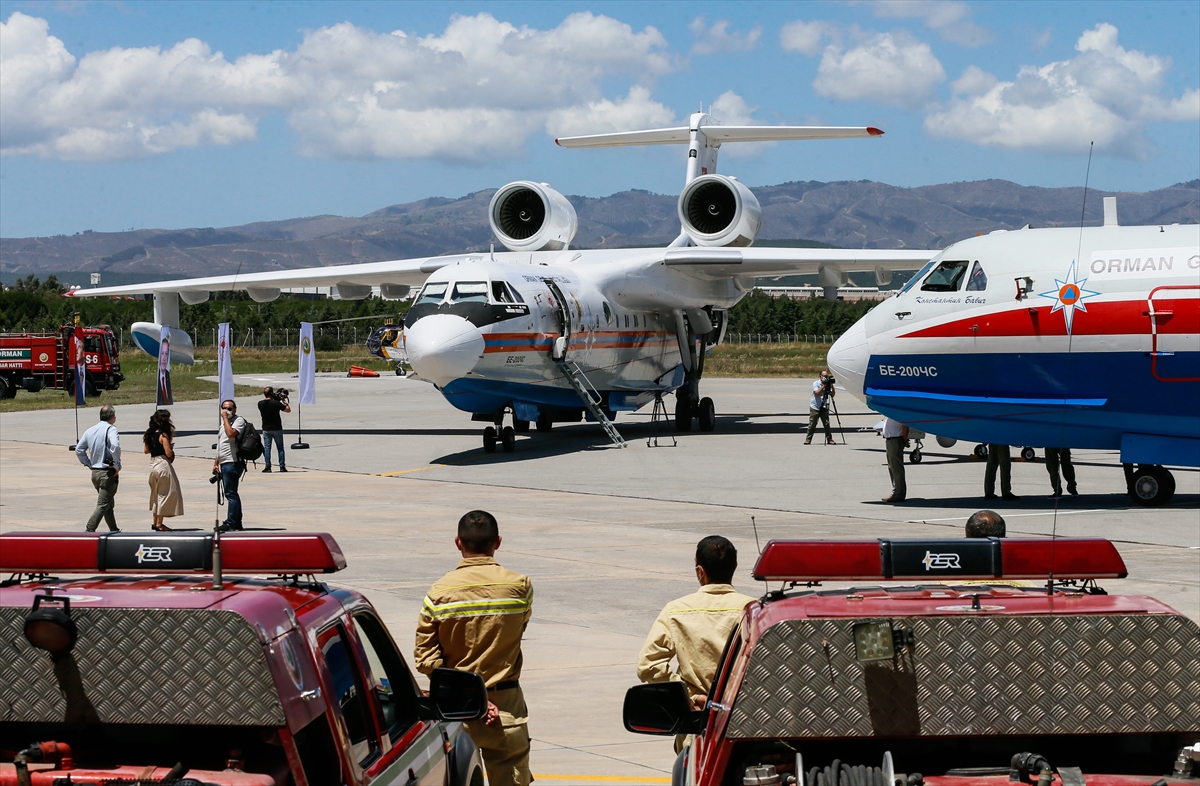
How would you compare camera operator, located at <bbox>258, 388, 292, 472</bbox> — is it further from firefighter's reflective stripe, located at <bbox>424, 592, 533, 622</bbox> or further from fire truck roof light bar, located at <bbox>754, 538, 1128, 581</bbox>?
fire truck roof light bar, located at <bbox>754, 538, 1128, 581</bbox>

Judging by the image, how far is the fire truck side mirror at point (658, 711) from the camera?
14.7 feet

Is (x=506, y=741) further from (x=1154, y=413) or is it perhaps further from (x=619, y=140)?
(x=619, y=140)

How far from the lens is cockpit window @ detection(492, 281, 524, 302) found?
85.4ft

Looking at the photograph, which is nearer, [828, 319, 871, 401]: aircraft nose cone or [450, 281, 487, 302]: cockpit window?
[828, 319, 871, 401]: aircraft nose cone

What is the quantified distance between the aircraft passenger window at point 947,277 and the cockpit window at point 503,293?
9655 millimetres

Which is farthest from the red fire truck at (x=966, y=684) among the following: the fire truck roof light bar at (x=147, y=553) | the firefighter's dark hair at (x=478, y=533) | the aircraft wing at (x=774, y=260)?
the aircraft wing at (x=774, y=260)

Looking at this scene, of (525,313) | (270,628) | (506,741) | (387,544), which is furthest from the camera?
(525,313)

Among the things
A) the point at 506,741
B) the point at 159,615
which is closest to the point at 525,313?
the point at 506,741

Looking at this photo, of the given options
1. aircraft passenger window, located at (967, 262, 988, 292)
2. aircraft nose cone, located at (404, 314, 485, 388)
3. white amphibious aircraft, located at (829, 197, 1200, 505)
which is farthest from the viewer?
aircraft nose cone, located at (404, 314, 485, 388)

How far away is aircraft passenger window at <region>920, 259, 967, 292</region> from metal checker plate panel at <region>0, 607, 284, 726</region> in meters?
15.8

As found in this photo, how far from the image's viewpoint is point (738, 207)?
1272 inches

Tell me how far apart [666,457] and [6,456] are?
1323cm

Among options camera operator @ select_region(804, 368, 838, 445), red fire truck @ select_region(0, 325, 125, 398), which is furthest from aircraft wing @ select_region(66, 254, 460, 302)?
red fire truck @ select_region(0, 325, 125, 398)

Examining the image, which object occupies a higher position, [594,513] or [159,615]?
[159,615]
